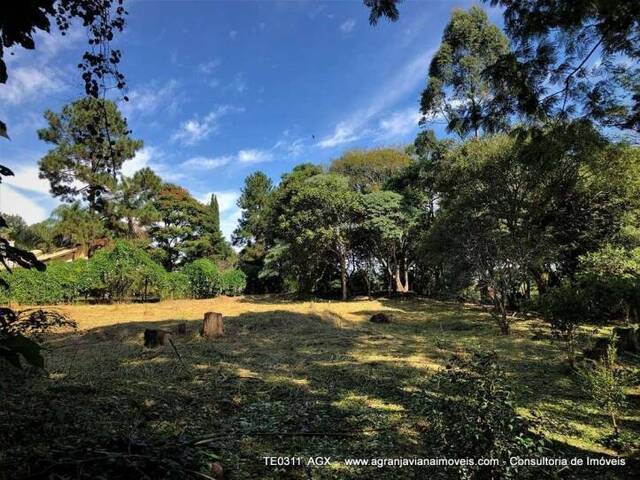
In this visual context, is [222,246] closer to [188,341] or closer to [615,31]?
[188,341]

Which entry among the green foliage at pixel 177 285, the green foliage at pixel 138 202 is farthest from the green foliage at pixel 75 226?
the green foliage at pixel 177 285

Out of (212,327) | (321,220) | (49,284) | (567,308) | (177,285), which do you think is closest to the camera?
(567,308)

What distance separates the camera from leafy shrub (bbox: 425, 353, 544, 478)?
96.7 inches

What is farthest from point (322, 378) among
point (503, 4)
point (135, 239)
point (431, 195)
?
point (135, 239)

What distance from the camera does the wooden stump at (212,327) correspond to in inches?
353

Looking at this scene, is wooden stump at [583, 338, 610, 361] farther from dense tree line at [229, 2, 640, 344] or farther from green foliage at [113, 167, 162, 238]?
green foliage at [113, 167, 162, 238]

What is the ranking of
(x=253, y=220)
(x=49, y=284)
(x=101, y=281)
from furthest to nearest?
(x=253, y=220)
(x=101, y=281)
(x=49, y=284)

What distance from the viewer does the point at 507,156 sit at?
12070 millimetres

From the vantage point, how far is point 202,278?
851 inches

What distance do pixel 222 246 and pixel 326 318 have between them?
19.9 metres

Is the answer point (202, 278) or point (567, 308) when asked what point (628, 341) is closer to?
point (567, 308)

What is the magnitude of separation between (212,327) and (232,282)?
15.3 metres

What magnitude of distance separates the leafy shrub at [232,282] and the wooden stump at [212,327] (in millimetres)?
14361

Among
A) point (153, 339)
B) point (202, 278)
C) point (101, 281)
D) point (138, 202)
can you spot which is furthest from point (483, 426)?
point (138, 202)
